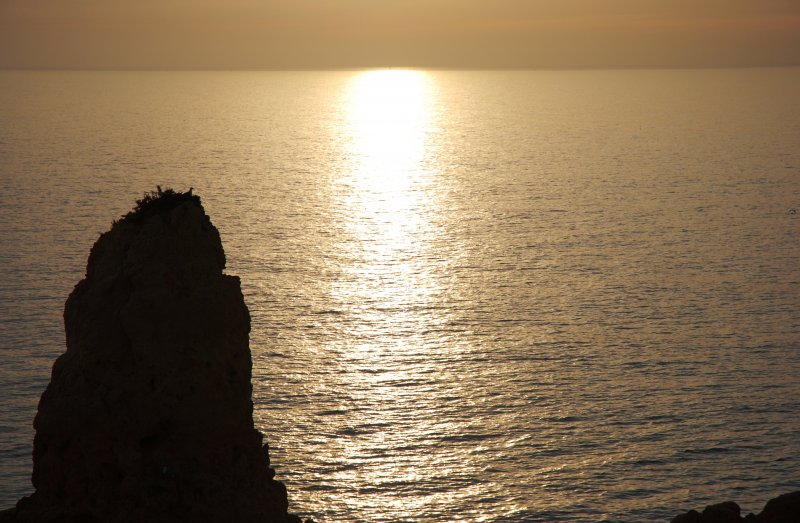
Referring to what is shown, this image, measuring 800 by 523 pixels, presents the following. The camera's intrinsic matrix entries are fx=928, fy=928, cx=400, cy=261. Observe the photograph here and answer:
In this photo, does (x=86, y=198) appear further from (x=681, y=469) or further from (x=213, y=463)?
(x=213, y=463)

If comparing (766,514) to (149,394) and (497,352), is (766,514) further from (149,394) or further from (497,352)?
(497,352)

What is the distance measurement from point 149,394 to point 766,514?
24.1 meters

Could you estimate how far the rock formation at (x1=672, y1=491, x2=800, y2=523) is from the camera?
35.9m

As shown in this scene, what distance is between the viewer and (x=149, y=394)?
99.6 feet

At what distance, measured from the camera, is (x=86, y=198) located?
15912cm

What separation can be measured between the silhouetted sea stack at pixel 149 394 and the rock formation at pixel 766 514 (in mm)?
18199

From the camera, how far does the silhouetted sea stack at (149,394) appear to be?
30234 mm

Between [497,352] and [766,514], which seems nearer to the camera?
[766,514]

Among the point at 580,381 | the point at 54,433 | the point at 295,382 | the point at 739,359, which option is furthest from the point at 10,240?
the point at 54,433

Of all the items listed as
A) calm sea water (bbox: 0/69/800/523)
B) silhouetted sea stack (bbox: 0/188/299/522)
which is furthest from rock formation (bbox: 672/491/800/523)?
silhouetted sea stack (bbox: 0/188/299/522)

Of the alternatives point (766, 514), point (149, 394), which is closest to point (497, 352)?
point (766, 514)

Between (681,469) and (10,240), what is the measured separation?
307ft

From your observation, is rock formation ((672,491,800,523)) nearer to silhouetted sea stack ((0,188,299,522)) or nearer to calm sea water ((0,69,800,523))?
Result: calm sea water ((0,69,800,523))

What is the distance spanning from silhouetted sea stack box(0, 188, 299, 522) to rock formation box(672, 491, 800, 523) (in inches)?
716
